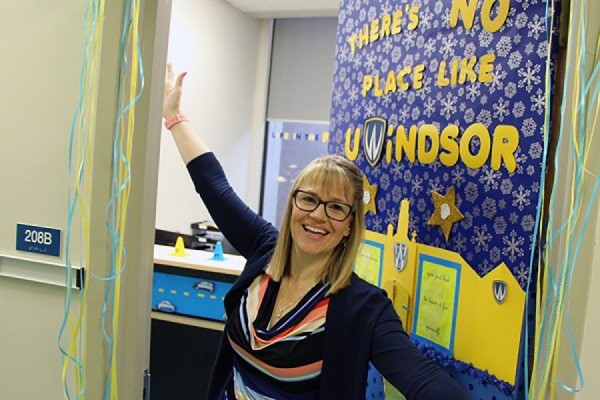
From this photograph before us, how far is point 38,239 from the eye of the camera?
1.19 m

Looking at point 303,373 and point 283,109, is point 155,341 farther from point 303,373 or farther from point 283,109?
point 283,109

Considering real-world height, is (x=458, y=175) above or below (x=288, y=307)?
above

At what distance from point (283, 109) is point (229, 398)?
14.8 ft

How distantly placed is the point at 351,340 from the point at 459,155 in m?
0.51

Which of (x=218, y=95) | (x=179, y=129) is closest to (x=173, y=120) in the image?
(x=179, y=129)

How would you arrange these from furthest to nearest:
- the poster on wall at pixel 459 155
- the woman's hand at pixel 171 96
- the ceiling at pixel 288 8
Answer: the ceiling at pixel 288 8 → the woman's hand at pixel 171 96 → the poster on wall at pixel 459 155

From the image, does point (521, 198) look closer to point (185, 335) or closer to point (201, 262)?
point (201, 262)

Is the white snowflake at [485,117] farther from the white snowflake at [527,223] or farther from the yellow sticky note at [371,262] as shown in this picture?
the yellow sticky note at [371,262]

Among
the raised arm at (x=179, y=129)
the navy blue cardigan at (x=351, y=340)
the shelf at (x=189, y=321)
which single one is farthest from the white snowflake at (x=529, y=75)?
the shelf at (x=189, y=321)

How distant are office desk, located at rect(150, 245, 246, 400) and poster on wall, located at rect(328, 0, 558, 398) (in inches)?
44.2

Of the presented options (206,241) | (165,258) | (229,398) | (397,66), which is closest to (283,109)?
(206,241)

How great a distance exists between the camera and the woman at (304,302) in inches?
45.8

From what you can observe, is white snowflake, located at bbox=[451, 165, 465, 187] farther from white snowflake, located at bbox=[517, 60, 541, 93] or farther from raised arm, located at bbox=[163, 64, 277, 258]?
Answer: raised arm, located at bbox=[163, 64, 277, 258]

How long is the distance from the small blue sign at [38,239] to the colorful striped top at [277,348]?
1.48 feet
